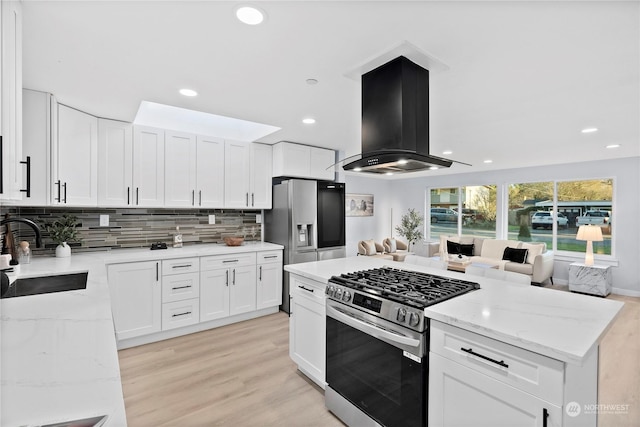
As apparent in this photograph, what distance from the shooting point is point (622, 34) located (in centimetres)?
164

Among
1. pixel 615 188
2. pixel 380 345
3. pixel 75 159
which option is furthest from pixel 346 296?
pixel 615 188

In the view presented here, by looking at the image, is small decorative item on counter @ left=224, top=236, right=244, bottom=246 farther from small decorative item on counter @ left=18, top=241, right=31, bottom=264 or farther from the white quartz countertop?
the white quartz countertop

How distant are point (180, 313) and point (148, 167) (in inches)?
65.8

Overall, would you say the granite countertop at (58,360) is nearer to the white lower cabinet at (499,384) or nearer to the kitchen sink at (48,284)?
the kitchen sink at (48,284)

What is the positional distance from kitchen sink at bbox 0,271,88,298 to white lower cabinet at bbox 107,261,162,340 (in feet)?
2.16

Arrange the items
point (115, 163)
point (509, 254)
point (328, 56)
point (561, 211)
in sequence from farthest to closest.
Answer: point (561, 211) < point (509, 254) < point (115, 163) < point (328, 56)

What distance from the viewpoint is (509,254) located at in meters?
5.90

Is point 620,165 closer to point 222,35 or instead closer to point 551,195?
point 551,195

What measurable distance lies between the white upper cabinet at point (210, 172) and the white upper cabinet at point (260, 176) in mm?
413

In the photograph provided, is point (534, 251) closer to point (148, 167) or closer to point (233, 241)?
point (233, 241)

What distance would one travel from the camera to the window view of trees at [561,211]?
5.54 meters

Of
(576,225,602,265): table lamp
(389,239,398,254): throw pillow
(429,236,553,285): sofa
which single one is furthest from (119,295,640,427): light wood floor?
(389,239,398,254): throw pillow

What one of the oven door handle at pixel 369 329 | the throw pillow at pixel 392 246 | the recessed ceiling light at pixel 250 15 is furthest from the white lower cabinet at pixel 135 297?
the throw pillow at pixel 392 246

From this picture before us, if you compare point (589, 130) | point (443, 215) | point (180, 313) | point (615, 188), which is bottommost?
point (180, 313)
